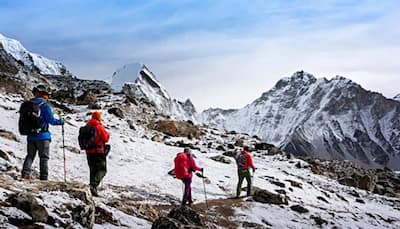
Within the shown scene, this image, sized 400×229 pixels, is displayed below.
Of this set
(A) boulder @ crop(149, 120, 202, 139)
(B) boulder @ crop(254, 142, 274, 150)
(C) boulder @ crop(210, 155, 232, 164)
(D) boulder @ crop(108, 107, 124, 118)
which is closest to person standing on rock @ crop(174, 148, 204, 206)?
(C) boulder @ crop(210, 155, 232, 164)

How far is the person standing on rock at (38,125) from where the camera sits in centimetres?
1168

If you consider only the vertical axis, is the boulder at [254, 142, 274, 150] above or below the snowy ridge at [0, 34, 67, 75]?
below

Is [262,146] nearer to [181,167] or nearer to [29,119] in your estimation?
[181,167]

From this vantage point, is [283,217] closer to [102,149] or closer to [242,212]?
[242,212]

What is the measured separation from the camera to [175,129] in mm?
43562

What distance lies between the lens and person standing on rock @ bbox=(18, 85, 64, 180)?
38.3ft

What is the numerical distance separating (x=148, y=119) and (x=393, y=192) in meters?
22.4

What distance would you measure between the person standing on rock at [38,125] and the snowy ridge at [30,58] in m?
106

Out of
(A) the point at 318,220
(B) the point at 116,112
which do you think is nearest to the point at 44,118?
(A) the point at 318,220

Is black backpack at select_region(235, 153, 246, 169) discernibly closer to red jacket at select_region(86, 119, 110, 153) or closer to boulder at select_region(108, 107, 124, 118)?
red jacket at select_region(86, 119, 110, 153)

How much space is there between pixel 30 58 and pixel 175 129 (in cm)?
9152

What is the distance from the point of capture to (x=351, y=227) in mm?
19062

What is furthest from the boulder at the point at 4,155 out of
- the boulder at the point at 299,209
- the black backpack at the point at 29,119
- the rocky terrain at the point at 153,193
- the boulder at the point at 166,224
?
the boulder at the point at 299,209

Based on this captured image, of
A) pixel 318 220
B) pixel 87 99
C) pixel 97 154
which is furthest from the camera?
pixel 87 99
